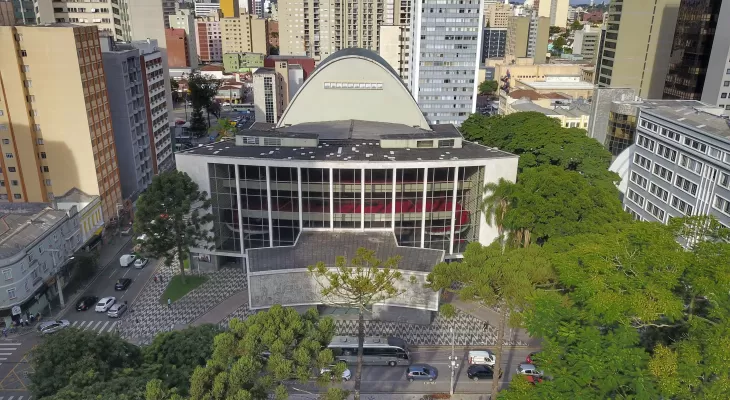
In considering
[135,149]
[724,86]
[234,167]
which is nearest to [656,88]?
[724,86]

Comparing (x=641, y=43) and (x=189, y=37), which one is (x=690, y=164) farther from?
(x=189, y=37)

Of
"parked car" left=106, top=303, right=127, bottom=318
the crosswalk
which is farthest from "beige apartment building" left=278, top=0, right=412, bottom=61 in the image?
the crosswalk

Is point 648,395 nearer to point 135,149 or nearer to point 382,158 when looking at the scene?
point 382,158

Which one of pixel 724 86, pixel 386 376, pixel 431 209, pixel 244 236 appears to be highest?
pixel 724 86

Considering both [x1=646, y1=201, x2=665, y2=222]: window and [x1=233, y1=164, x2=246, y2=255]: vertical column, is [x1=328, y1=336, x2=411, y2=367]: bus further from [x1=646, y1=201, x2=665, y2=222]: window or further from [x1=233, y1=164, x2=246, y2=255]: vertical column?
[x1=646, y1=201, x2=665, y2=222]: window

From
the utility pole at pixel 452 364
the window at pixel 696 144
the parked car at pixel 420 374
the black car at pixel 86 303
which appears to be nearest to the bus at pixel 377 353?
the parked car at pixel 420 374

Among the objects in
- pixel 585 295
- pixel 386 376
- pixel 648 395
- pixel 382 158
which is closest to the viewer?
pixel 648 395

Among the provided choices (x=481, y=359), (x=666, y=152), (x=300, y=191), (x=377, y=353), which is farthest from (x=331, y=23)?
(x=481, y=359)

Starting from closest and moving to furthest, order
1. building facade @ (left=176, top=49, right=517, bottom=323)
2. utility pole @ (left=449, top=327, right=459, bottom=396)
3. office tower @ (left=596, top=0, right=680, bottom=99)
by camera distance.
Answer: utility pole @ (left=449, top=327, right=459, bottom=396) < building facade @ (left=176, top=49, right=517, bottom=323) < office tower @ (left=596, top=0, right=680, bottom=99)

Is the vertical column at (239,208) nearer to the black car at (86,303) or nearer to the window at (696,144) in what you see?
the black car at (86,303)
